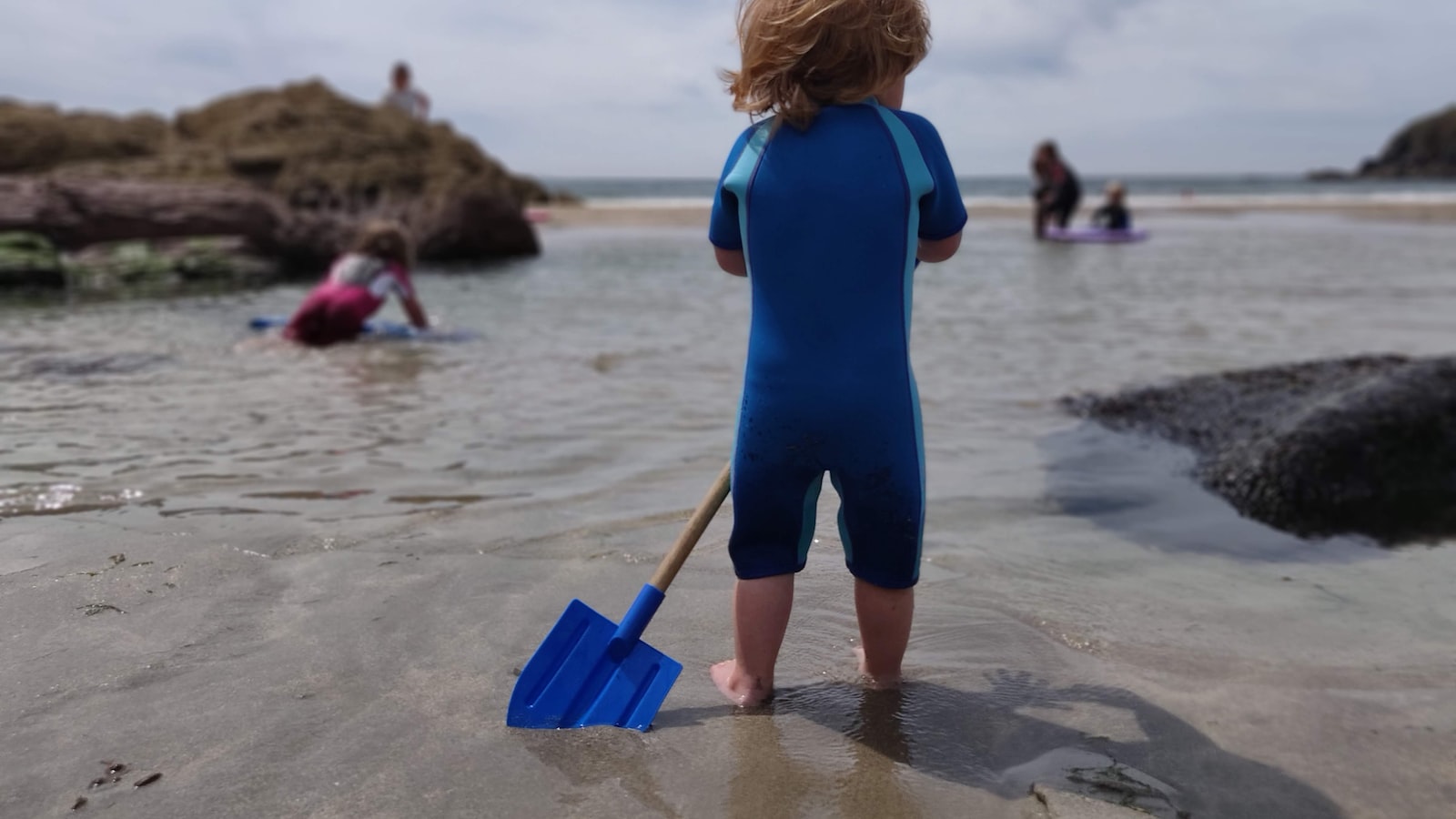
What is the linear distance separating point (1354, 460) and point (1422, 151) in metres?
90.7

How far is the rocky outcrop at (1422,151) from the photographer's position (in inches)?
2990

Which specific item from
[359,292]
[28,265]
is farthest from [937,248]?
[28,265]

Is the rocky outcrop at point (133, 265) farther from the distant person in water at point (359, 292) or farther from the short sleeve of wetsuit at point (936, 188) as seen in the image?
the short sleeve of wetsuit at point (936, 188)

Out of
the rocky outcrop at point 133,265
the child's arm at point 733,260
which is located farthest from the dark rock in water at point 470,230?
the child's arm at point 733,260

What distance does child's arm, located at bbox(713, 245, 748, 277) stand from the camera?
2221mm

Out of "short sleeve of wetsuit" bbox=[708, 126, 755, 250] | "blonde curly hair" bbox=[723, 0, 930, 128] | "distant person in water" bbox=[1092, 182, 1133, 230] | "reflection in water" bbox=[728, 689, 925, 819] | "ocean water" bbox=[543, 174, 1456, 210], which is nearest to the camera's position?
"reflection in water" bbox=[728, 689, 925, 819]

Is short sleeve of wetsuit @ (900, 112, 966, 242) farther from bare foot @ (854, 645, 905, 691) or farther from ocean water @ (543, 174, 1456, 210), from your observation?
ocean water @ (543, 174, 1456, 210)

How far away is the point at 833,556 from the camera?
3.04 metres

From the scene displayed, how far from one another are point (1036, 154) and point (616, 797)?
726 inches

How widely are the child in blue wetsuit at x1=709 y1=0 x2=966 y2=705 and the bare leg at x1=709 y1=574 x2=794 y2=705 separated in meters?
0.11

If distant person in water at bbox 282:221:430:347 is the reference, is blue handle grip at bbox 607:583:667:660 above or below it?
below

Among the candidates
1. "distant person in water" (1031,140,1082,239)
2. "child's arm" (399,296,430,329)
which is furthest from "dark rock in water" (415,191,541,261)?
"distant person in water" (1031,140,1082,239)

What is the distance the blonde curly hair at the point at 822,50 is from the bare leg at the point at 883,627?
930mm

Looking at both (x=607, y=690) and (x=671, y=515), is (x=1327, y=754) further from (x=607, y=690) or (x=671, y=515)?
(x=671, y=515)
